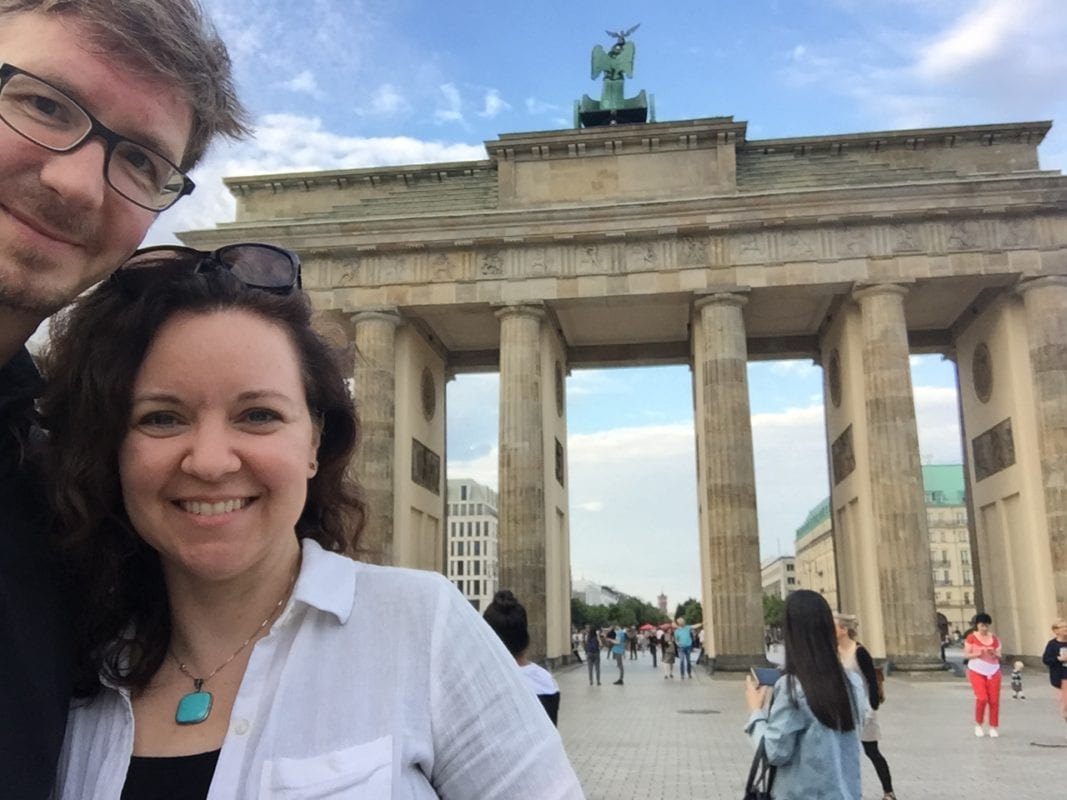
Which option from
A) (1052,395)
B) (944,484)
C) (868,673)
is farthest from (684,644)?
(944,484)

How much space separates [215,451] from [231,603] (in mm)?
302

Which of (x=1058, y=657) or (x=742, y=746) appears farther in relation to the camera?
(x=742, y=746)

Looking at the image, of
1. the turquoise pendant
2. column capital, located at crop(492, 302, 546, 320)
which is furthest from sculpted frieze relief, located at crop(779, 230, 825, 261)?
the turquoise pendant

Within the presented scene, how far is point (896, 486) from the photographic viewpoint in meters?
25.1

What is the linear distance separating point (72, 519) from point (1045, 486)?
28.1 m

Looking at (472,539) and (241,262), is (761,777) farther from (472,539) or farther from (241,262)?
(472,539)

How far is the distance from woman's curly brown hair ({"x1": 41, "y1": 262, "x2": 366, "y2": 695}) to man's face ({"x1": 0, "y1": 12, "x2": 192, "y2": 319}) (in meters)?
0.15

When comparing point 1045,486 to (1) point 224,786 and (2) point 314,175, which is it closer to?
(2) point 314,175

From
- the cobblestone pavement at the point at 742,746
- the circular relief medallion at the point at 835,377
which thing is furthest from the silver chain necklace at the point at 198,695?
the circular relief medallion at the point at 835,377

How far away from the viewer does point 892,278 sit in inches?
1043

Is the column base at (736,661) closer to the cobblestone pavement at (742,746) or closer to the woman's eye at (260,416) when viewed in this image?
the cobblestone pavement at (742,746)

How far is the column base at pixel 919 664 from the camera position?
23797 millimetres

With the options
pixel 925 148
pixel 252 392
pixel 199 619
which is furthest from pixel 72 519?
pixel 925 148

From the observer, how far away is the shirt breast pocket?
4.44ft
